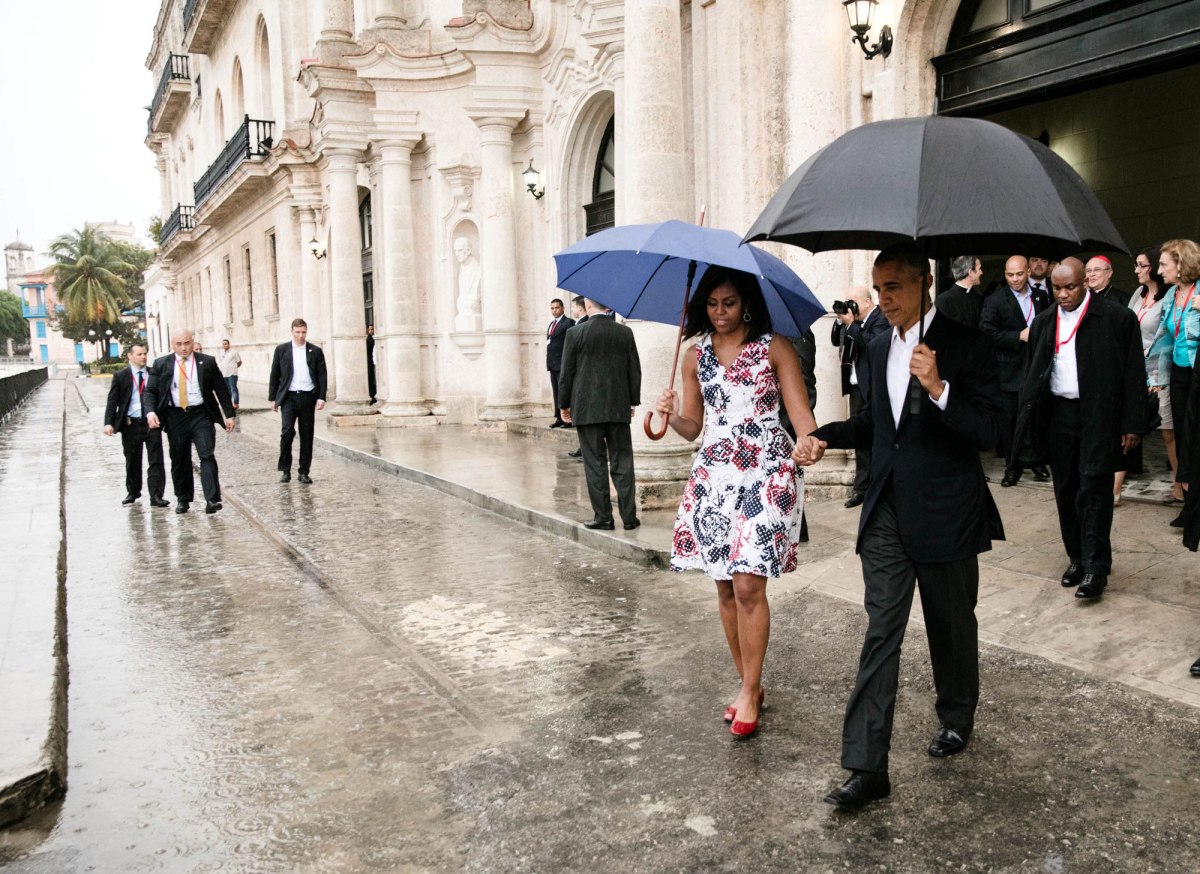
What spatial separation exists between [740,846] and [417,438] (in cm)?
1360

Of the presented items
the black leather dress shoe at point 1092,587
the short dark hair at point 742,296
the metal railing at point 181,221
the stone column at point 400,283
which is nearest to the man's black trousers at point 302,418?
the stone column at point 400,283

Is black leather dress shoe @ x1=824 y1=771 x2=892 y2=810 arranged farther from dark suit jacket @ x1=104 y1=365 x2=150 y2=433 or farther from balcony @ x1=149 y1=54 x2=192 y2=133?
balcony @ x1=149 y1=54 x2=192 y2=133

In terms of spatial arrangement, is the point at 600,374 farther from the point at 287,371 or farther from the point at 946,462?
the point at 287,371

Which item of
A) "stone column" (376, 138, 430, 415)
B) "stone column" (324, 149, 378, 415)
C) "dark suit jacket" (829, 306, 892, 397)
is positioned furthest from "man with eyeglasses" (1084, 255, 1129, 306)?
"stone column" (324, 149, 378, 415)

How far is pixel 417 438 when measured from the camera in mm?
16328

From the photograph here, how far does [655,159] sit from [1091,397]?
4.70 metres

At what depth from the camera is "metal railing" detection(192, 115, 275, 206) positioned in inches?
1097

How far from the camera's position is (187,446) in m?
10.4

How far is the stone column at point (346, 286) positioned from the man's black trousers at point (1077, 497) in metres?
15.4

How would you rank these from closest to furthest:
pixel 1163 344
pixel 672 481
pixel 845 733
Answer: pixel 845 733, pixel 1163 344, pixel 672 481

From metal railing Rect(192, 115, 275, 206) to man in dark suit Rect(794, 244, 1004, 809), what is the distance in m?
25.1

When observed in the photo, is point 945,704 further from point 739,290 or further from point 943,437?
point 739,290

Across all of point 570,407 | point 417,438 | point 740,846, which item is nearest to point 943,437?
point 740,846

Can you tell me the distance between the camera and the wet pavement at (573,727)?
326cm
